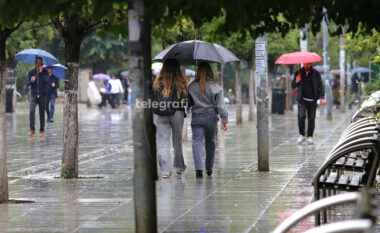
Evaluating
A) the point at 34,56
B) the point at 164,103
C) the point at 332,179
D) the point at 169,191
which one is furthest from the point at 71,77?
the point at 34,56

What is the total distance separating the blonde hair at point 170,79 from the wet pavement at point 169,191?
123cm

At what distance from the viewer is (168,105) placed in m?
11.8

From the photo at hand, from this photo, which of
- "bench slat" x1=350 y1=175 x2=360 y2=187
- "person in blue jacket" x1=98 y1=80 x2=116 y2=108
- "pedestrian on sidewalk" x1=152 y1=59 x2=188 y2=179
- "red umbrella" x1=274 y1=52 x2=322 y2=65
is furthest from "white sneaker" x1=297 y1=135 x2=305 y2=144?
"person in blue jacket" x1=98 y1=80 x2=116 y2=108

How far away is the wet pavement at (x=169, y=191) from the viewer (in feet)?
26.0

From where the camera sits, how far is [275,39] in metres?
29.4

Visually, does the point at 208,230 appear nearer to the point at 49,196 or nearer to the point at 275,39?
the point at 49,196

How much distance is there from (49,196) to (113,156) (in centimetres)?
567

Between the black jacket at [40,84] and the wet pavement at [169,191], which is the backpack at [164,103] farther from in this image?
the black jacket at [40,84]

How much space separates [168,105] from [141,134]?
230 inches

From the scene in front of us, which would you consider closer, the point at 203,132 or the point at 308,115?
the point at 203,132

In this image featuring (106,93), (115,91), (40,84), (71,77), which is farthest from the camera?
(115,91)

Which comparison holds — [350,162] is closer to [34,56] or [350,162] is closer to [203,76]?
[203,76]

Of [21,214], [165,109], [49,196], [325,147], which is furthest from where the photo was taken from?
[325,147]

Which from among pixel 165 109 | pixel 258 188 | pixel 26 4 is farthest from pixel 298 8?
pixel 165 109
